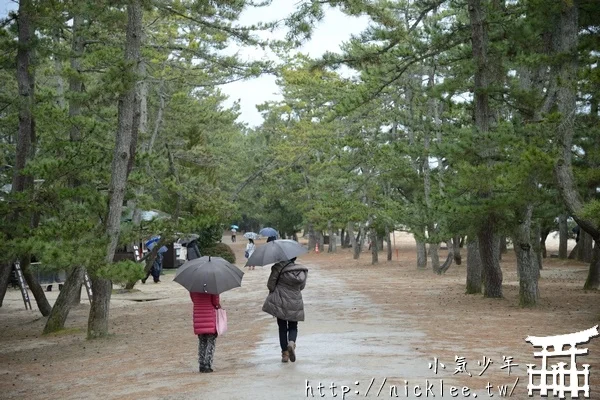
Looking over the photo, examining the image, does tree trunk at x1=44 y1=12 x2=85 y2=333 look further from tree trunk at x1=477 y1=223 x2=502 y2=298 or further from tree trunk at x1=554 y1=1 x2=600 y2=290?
tree trunk at x1=477 y1=223 x2=502 y2=298

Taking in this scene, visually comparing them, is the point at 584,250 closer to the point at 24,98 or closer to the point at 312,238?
the point at 312,238

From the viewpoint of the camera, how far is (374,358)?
10.1m

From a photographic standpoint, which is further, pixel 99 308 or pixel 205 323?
pixel 99 308

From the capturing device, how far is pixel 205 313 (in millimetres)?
9742

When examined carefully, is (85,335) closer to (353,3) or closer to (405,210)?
(353,3)

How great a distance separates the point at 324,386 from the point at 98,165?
9242mm

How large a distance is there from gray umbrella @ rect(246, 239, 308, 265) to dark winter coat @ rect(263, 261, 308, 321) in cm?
12

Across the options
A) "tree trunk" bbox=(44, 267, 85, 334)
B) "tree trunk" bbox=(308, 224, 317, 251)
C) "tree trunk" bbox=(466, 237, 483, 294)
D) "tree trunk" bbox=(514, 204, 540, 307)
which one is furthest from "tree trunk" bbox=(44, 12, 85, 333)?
"tree trunk" bbox=(308, 224, 317, 251)

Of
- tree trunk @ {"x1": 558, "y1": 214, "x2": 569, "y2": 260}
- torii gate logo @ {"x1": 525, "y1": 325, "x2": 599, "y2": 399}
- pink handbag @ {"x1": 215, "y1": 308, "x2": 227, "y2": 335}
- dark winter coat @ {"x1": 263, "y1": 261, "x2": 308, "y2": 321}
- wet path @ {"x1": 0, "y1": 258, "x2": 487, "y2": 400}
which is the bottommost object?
wet path @ {"x1": 0, "y1": 258, "x2": 487, "y2": 400}

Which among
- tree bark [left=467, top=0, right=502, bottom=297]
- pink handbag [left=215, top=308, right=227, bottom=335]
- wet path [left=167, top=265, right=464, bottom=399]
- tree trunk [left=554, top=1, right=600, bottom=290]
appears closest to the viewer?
wet path [left=167, top=265, right=464, bottom=399]

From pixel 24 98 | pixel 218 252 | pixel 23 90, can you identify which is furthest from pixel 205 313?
pixel 218 252

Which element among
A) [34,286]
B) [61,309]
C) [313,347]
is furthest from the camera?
[34,286]

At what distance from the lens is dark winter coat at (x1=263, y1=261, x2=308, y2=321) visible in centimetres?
986

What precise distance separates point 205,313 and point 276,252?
1.16 meters
